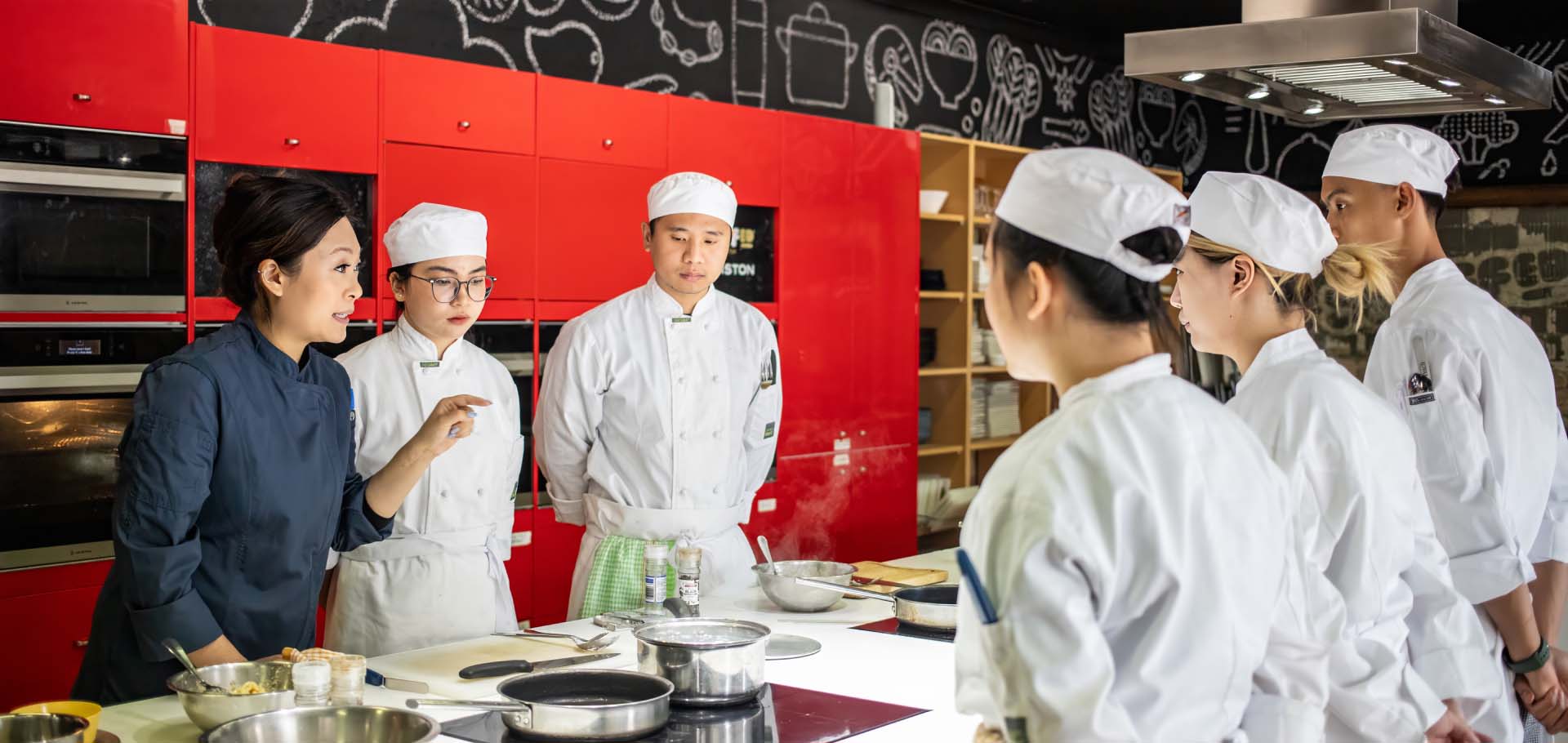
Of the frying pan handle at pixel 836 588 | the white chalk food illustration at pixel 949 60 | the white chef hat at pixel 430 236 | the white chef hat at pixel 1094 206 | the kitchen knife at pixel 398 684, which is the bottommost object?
the kitchen knife at pixel 398 684

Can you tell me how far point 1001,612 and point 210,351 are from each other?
158 cm

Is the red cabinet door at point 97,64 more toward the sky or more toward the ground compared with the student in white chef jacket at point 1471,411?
more toward the sky

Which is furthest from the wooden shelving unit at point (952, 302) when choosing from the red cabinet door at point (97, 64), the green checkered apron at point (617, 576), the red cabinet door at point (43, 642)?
the red cabinet door at point (43, 642)

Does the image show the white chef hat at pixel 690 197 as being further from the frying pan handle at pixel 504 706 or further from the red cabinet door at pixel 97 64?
the frying pan handle at pixel 504 706

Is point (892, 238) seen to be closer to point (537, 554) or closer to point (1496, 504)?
point (537, 554)

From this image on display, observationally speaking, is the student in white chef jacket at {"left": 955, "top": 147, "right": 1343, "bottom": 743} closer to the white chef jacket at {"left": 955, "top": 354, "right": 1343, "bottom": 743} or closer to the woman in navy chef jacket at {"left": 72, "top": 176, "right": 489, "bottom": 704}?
the white chef jacket at {"left": 955, "top": 354, "right": 1343, "bottom": 743}

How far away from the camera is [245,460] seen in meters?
2.35

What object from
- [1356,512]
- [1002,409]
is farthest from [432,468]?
[1002,409]

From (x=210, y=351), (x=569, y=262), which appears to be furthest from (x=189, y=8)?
(x=210, y=351)

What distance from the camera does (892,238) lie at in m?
5.93

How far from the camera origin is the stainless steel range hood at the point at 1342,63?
2.80m

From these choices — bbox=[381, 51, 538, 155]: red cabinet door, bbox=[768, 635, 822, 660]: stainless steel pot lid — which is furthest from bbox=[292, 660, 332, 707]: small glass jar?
bbox=[381, 51, 538, 155]: red cabinet door

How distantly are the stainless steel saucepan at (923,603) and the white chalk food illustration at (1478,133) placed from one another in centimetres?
565

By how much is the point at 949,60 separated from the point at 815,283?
2.08 m
